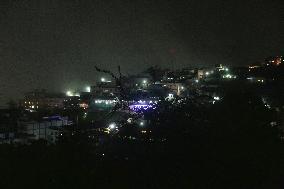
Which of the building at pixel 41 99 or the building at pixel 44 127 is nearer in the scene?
the building at pixel 44 127

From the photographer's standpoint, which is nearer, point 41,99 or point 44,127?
point 44,127

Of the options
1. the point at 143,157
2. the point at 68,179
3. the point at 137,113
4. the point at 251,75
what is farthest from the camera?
the point at 251,75

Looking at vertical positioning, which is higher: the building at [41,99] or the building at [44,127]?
the building at [41,99]

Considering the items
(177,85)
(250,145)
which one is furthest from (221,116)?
(177,85)

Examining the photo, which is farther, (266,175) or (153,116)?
(153,116)

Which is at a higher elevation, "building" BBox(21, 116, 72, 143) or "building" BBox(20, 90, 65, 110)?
"building" BBox(20, 90, 65, 110)

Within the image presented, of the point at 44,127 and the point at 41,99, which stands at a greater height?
→ the point at 41,99

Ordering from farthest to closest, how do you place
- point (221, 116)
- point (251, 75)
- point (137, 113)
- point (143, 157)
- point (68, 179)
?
point (251, 75) → point (137, 113) → point (221, 116) → point (143, 157) → point (68, 179)

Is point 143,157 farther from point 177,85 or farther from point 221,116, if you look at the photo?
point 177,85

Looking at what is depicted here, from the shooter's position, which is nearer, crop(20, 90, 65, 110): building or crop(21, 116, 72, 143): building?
crop(21, 116, 72, 143): building

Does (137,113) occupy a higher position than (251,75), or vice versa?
(251,75)

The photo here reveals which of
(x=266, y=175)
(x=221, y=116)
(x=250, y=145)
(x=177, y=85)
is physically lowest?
(x=266, y=175)
